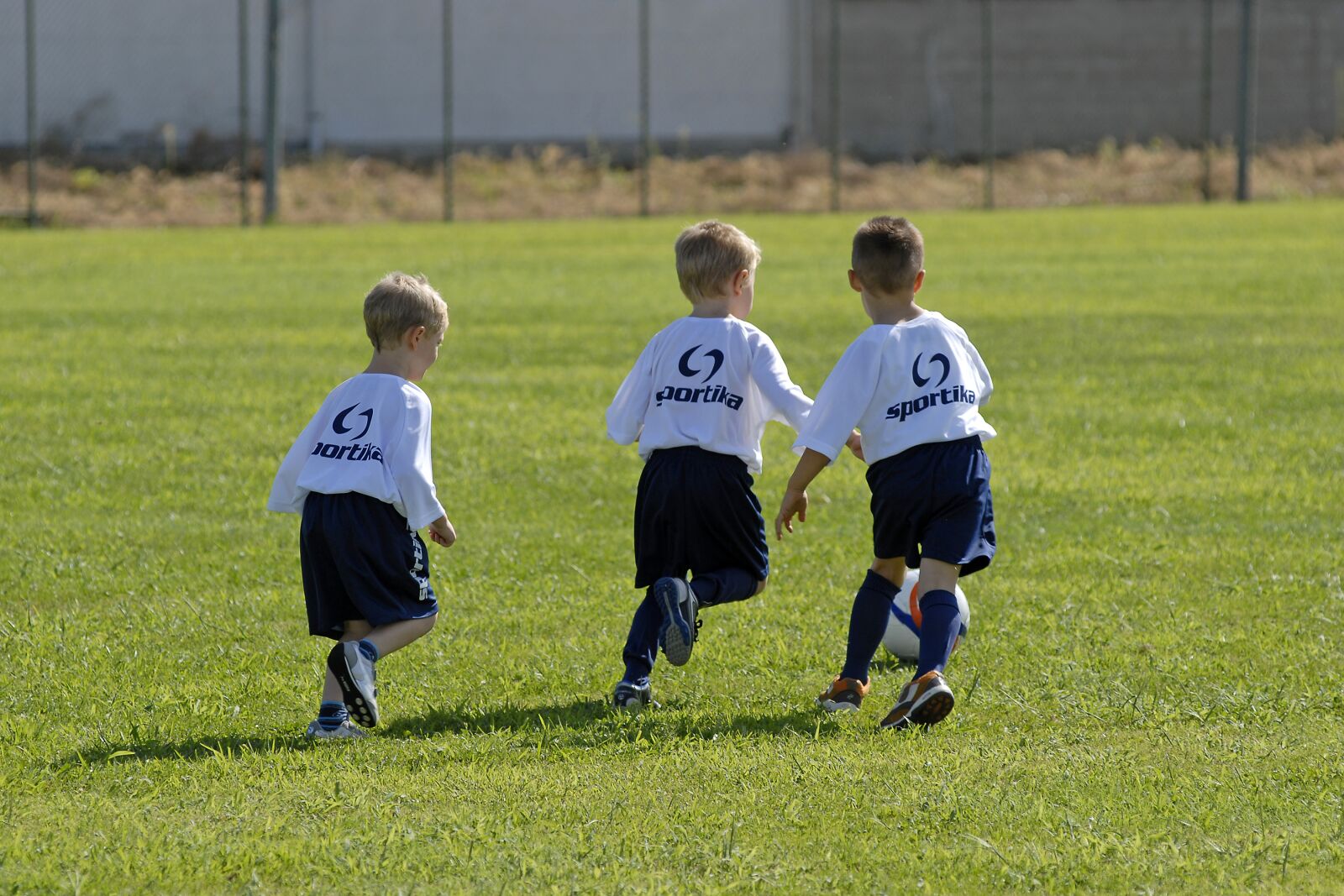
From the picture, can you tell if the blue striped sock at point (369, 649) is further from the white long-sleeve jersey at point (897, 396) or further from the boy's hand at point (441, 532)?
the white long-sleeve jersey at point (897, 396)

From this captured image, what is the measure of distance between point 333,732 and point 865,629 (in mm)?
1509

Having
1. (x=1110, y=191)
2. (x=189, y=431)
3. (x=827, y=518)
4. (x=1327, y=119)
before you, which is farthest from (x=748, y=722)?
(x=1327, y=119)

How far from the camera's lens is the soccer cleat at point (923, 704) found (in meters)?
4.24

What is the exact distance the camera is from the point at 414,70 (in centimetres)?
3428

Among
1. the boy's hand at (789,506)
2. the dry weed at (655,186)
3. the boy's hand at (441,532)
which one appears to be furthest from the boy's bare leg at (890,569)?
the dry weed at (655,186)

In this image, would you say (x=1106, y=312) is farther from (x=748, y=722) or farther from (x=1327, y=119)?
(x=1327, y=119)

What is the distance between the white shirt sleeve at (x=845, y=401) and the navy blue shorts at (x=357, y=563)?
1131 mm

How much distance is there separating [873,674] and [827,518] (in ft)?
7.32

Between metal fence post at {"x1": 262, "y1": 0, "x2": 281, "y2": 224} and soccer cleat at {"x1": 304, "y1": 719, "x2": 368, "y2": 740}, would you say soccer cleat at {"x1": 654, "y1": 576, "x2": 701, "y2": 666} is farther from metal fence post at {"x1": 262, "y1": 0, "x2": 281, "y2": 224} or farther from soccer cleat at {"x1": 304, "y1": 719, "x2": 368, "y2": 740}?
metal fence post at {"x1": 262, "y1": 0, "x2": 281, "y2": 224}

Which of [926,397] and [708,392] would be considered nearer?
[926,397]

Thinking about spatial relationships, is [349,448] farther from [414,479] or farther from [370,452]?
[414,479]

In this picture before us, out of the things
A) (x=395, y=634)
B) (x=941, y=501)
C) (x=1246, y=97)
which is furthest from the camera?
(x=1246, y=97)

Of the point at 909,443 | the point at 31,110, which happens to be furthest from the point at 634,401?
the point at 31,110

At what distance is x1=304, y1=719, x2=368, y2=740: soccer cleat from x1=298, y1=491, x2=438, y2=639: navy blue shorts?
27cm
